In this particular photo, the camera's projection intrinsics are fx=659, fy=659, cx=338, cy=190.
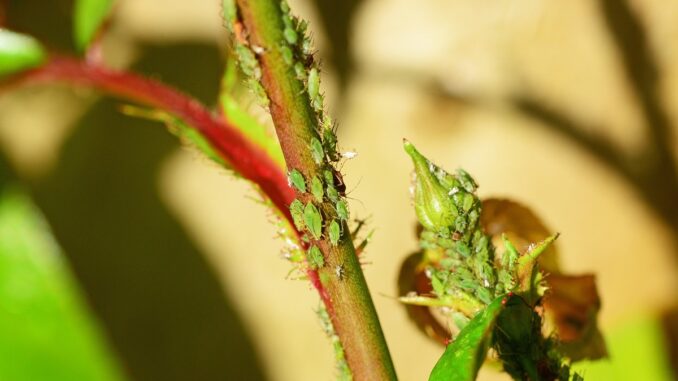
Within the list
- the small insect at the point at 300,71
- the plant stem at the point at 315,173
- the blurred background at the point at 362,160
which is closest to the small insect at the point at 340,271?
the plant stem at the point at 315,173

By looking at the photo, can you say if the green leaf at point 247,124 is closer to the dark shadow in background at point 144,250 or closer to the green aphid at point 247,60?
the green aphid at point 247,60

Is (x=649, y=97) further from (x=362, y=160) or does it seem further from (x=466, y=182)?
(x=466, y=182)

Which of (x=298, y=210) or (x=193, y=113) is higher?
(x=193, y=113)

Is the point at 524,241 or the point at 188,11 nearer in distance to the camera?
the point at 524,241

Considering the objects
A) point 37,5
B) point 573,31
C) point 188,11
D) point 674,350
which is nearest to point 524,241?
point 674,350

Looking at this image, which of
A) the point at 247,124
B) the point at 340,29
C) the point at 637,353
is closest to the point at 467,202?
the point at 247,124

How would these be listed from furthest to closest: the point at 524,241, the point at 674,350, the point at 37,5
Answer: the point at 37,5
the point at 674,350
the point at 524,241

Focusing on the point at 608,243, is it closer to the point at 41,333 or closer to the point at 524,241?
the point at 524,241
